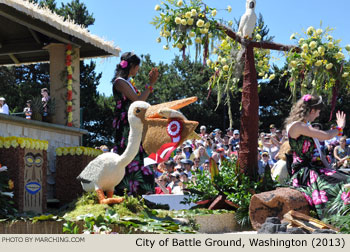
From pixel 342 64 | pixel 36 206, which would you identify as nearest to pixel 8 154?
pixel 36 206

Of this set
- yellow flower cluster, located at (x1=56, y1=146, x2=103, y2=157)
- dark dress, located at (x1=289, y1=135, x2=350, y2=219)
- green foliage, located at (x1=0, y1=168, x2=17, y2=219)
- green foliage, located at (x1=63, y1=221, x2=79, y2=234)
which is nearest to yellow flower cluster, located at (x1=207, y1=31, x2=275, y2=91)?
dark dress, located at (x1=289, y1=135, x2=350, y2=219)

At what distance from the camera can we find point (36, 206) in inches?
280

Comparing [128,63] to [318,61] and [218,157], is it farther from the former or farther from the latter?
[218,157]

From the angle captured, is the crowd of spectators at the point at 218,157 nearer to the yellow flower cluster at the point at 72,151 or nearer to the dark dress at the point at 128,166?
the yellow flower cluster at the point at 72,151

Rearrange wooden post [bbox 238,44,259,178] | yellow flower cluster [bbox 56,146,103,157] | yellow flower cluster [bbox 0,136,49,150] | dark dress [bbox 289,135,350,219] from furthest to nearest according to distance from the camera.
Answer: yellow flower cluster [bbox 56,146,103,157], wooden post [bbox 238,44,259,178], yellow flower cluster [bbox 0,136,49,150], dark dress [bbox 289,135,350,219]

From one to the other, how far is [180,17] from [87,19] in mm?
26120

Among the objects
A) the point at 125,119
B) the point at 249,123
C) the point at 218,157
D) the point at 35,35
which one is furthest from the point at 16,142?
the point at 218,157

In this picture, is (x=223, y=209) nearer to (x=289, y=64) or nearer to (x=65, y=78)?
(x=289, y=64)

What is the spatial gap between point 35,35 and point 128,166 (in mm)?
3396

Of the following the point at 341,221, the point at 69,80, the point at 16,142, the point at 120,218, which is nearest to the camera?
the point at 120,218

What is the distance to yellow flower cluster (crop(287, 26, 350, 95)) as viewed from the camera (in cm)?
758

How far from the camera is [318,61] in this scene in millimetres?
7520

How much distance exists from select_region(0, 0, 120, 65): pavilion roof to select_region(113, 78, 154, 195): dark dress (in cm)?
152

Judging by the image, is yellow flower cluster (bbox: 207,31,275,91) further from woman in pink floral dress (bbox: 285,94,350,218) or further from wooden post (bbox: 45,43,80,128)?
wooden post (bbox: 45,43,80,128)
